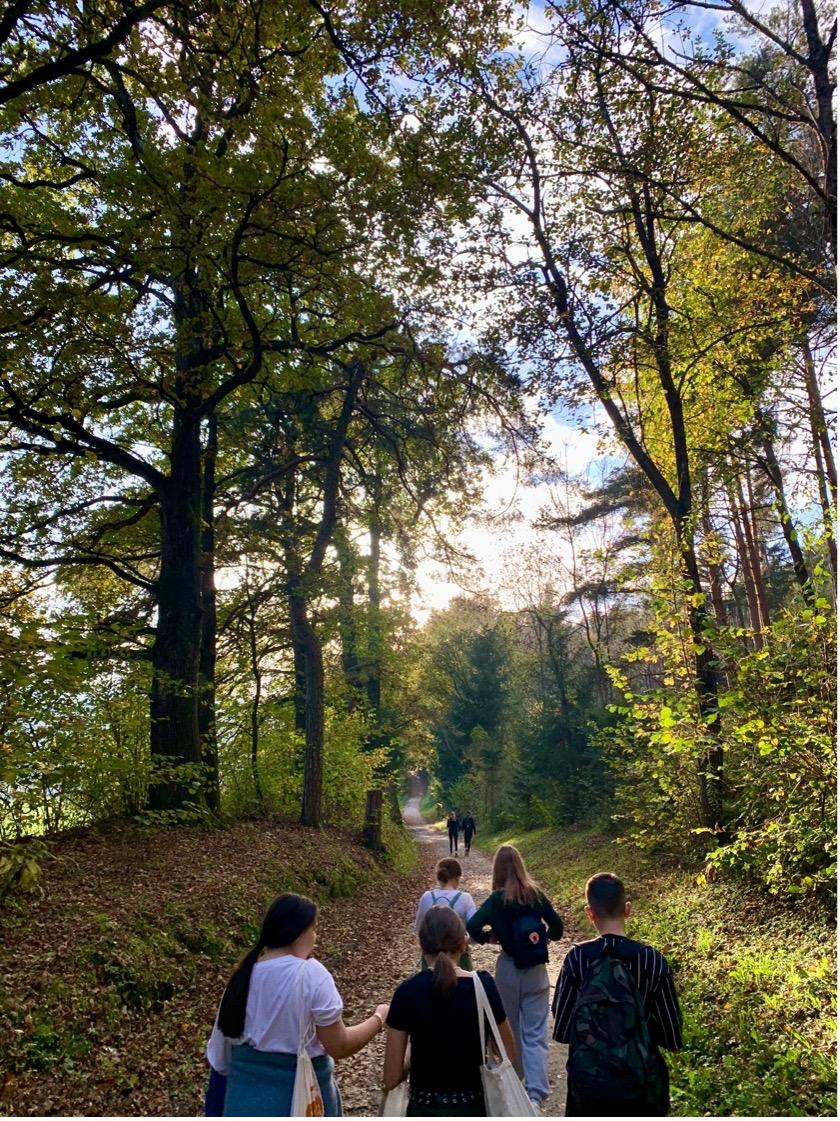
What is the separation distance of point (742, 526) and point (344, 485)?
1156cm

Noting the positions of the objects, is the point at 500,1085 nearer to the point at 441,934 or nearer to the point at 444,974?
the point at 444,974

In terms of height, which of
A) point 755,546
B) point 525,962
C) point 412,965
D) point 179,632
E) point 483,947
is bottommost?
point 483,947

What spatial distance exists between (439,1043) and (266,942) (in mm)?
876

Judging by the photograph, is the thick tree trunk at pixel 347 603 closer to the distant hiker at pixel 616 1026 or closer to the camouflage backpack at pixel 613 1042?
the distant hiker at pixel 616 1026

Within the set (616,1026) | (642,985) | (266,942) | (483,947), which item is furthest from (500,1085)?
(483,947)

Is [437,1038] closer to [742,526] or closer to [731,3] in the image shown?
[731,3]

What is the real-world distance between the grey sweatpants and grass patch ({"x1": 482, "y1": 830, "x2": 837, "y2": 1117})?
3.56 ft

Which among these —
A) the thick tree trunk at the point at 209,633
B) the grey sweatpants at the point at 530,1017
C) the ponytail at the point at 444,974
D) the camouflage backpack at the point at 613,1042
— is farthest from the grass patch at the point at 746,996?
the thick tree trunk at the point at 209,633

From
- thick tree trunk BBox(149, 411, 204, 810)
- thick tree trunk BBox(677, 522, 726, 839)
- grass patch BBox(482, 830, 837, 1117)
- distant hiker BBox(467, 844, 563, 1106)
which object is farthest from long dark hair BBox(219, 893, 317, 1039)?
thick tree trunk BBox(149, 411, 204, 810)

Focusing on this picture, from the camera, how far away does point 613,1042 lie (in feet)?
9.87

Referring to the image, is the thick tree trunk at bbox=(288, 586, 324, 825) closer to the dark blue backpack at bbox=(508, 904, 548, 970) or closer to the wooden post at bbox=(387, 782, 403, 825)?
the wooden post at bbox=(387, 782, 403, 825)

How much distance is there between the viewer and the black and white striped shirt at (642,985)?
317 cm

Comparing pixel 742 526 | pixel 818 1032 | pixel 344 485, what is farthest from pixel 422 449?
pixel 818 1032

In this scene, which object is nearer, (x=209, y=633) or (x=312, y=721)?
(x=209, y=633)
